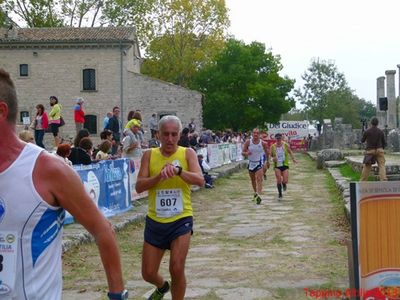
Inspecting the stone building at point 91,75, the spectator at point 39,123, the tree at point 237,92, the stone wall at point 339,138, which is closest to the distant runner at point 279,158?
the spectator at point 39,123

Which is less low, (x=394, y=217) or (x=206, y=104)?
(x=206, y=104)

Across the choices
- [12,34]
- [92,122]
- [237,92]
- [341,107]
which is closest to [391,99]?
[237,92]

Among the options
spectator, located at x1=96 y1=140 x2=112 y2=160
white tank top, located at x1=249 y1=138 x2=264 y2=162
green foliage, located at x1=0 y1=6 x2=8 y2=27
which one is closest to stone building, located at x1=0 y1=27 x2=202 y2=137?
green foliage, located at x1=0 y1=6 x2=8 y2=27

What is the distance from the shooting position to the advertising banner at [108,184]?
10910 mm

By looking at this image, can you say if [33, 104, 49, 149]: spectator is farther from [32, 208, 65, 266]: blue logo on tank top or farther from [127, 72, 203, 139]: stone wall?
[127, 72, 203, 139]: stone wall

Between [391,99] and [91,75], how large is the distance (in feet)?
69.2

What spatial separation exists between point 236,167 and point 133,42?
68.2 feet

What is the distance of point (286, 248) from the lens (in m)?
9.23

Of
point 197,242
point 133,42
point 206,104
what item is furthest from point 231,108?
point 197,242

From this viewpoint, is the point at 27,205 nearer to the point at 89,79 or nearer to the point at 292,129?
the point at 89,79

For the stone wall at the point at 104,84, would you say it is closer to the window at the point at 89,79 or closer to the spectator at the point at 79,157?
the window at the point at 89,79

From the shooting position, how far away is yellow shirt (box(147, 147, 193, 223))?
5.71 m

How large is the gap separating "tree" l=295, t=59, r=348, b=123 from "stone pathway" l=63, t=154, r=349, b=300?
83.5 m

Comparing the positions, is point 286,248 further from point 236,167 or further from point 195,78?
point 195,78
